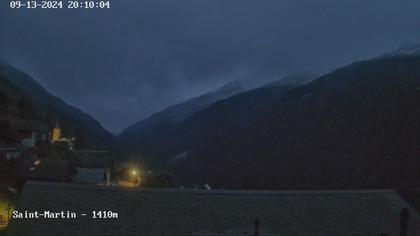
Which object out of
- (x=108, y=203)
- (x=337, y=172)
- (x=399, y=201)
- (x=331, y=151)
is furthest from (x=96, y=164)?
(x=331, y=151)

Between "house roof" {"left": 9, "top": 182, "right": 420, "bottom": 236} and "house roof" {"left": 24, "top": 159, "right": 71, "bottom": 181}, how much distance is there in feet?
87.8

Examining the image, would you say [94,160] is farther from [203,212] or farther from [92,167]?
[203,212]

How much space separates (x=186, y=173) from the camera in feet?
494

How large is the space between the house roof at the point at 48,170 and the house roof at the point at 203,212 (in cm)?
2676

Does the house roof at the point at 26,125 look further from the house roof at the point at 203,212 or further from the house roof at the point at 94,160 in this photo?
the house roof at the point at 203,212

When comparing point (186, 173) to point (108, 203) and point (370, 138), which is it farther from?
point (108, 203)

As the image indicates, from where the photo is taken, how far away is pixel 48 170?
49000 millimetres

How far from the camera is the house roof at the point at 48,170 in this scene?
47.7m

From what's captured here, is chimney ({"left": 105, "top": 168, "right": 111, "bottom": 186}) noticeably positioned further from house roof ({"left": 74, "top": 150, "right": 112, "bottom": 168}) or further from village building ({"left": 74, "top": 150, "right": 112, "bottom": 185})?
house roof ({"left": 74, "top": 150, "right": 112, "bottom": 168})

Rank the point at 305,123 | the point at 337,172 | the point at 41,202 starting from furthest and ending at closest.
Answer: the point at 305,123, the point at 337,172, the point at 41,202

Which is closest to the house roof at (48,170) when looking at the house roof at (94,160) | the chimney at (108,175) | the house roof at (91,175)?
the house roof at (91,175)

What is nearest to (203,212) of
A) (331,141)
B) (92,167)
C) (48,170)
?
(48,170)

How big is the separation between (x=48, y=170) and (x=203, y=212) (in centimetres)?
3180

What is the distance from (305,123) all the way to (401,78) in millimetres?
43646
